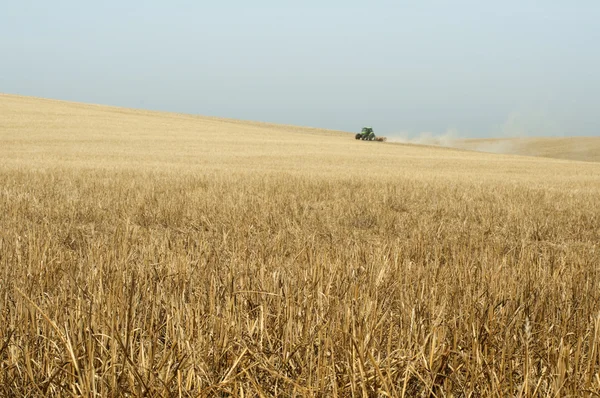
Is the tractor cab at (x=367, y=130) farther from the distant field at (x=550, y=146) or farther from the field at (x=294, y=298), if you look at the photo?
the field at (x=294, y=298)

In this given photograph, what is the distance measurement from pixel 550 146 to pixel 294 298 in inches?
2715

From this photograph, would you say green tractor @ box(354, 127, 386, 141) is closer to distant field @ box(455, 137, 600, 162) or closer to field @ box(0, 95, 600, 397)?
distant field @ box(455, 137, 600, 162)

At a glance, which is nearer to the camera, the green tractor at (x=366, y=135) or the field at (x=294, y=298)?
the field at (x=294, y=298)

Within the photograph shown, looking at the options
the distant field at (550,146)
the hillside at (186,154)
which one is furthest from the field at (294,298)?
the distant field at (550,146)

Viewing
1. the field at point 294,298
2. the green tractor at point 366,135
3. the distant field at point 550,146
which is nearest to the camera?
the field at point 294,298

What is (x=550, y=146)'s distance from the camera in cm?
6600

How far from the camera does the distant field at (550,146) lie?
196ft

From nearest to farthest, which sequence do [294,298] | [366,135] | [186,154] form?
[294,298], [186,154], [366,135]

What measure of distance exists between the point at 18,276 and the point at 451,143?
74.7m

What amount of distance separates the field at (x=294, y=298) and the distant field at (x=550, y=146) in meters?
54.3

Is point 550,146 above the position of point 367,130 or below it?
below

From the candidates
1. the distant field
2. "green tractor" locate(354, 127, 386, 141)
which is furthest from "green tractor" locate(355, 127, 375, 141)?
the distant field

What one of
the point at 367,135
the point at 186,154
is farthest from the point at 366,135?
the point at 186,154

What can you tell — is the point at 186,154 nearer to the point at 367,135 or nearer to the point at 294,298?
the point at 294,298
